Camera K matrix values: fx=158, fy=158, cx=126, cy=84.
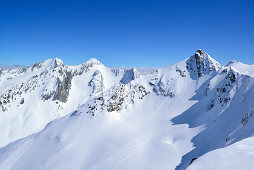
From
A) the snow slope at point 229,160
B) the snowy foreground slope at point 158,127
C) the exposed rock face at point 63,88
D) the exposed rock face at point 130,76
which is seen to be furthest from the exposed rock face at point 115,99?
the exposed rock face at point 130,76

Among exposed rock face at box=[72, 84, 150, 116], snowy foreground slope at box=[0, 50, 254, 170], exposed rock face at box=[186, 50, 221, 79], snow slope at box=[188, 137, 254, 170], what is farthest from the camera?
exposed rock face at box=[186, 50, 221, 79]

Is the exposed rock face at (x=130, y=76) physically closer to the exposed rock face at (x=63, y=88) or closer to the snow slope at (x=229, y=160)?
the exposed rock face at (x=63, y=88)

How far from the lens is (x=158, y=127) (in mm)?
50406

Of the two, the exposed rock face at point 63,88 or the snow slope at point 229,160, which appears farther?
the exposed rock face at point 63,88

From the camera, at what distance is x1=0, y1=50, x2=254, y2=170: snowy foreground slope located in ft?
106

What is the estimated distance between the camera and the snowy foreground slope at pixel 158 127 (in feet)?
106

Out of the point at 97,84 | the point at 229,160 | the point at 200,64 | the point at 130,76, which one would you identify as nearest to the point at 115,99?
the point at 200,64

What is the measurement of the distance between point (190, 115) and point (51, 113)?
342 ft

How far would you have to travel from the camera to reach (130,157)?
37.1 meters

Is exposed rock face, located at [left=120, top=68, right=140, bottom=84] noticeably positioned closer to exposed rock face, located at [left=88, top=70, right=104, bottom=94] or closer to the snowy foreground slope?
exposed rock face, located at [left=88, top=70, right=104, bottom=94]

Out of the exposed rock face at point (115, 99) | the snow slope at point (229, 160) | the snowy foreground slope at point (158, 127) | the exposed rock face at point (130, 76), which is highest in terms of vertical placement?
the exposed rock face at point (130, 76)

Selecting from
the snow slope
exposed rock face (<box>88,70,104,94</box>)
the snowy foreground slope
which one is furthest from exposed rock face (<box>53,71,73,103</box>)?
the snow slope

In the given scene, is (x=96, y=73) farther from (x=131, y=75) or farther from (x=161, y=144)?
(x=161, y=144)

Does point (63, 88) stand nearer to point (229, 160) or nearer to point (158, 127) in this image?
point (158, 127)
